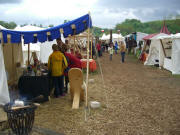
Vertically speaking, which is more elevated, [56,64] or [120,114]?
[56,64]

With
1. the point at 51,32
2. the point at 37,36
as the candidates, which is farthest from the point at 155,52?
the point at 37,36

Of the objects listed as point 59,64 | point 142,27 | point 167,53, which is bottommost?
point 59,64

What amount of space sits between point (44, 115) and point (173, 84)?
5757 millimetres

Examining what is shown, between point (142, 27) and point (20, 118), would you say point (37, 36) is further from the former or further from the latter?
point (142, 27)

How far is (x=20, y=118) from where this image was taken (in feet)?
11.1

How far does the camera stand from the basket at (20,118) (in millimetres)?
3361

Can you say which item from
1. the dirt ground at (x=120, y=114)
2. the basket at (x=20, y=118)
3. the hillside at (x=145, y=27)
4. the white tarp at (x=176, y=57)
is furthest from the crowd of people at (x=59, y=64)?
the hillside at (x=145, y=27)

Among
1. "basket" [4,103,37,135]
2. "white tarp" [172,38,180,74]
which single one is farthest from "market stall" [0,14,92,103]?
"white tarp" [172,38,180,74]

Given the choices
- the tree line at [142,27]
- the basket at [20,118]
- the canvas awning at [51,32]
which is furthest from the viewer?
the tree line at [142,27]

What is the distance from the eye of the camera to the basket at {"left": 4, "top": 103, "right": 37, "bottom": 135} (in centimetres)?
336

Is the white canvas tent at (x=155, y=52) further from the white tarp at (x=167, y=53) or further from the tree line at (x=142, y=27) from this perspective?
the tree line at (x=142, y=27)

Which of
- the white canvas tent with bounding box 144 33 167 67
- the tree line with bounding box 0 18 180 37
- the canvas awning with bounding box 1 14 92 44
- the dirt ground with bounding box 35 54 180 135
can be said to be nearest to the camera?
the dirt ground with bounding box 35 54 180 135

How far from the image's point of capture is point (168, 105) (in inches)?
224

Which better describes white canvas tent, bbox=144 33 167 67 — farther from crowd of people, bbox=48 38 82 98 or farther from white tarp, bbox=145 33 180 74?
crowd of people, bbox=48 38 82 98
